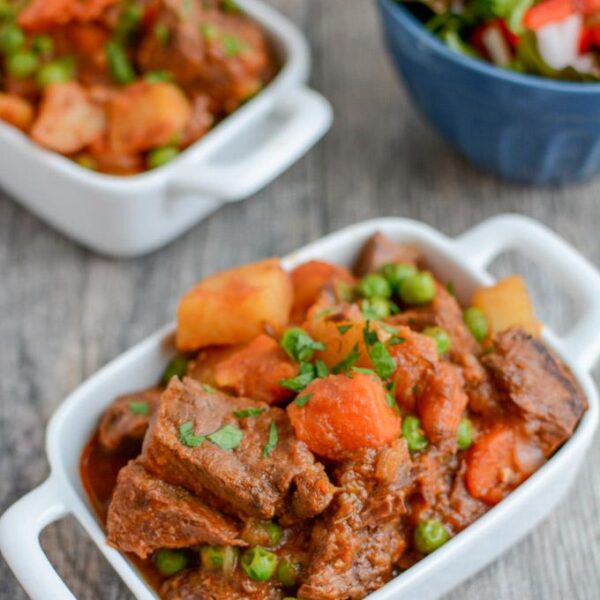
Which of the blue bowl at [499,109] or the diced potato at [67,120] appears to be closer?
the blue bowl at [499,109]

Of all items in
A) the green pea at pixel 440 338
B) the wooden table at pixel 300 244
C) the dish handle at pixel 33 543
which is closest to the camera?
the dish handle at pixel 33 543

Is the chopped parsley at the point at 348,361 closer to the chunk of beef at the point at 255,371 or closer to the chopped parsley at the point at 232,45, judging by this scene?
the chunk of beef at the point at 255,371

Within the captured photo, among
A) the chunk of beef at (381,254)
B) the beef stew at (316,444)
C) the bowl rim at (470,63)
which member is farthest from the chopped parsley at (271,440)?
the bowl rim at (470,63)

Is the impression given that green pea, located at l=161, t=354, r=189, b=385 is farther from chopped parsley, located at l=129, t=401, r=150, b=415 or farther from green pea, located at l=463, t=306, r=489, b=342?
green pea, located at l=463, t=306, r=489, b=342

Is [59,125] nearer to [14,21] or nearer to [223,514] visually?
[14,21]

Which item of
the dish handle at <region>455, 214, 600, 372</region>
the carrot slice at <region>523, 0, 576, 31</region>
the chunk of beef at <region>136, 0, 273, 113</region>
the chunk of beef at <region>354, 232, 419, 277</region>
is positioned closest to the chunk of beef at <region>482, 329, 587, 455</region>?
the dish handle at <region>455, 214, 600, 372</region>

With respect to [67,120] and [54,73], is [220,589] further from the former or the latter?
[54,73]

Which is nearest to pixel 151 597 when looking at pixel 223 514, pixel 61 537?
pixel 223 514
